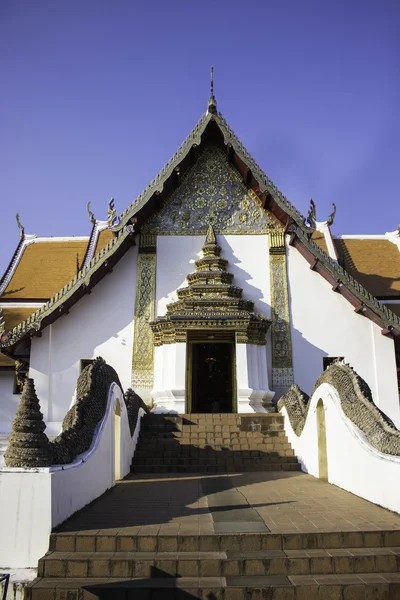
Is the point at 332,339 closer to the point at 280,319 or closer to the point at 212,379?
the point at 280,319

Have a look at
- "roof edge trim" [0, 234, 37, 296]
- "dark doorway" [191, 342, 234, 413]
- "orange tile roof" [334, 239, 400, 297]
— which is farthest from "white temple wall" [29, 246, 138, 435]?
"orange tile roof" [334, 239, 400, 297]

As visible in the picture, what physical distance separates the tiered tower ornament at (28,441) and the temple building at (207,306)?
16.8ft

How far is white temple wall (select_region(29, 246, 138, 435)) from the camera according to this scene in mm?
→ 9516

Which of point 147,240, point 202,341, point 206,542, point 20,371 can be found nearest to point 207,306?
point 202,341

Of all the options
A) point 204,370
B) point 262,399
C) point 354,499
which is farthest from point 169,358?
point 354,499

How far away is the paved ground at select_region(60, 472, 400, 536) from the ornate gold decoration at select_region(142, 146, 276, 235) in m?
5.60

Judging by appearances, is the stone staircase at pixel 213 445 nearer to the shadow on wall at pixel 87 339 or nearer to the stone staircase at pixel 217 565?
the shadow on wall at pixel 87 339

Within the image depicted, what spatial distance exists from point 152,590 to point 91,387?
2.48 meters

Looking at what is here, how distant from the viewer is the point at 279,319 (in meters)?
9.90

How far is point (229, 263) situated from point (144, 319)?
1.97m

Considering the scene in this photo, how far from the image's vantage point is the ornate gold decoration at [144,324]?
9.62 meters

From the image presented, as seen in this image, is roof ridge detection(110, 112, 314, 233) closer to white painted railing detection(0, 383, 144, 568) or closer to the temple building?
the temple building

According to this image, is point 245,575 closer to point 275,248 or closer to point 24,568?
point 24,568

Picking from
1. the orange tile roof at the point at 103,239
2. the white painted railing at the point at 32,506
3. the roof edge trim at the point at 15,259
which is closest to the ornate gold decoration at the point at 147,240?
the orange tile roof at the point at 103,239
